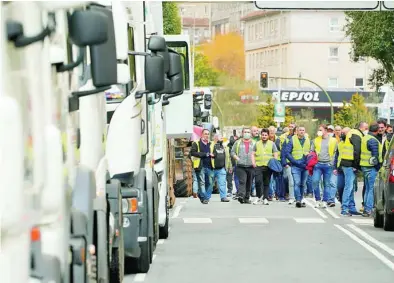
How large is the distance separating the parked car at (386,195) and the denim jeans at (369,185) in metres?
2.11

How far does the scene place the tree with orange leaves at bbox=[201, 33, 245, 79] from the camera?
141500mm

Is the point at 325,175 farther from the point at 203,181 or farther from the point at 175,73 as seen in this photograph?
the point at 175,73

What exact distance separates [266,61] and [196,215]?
121m

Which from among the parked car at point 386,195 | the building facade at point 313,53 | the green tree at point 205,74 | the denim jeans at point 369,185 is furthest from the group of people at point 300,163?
the building facade at point 313,53

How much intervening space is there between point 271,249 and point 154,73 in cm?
625

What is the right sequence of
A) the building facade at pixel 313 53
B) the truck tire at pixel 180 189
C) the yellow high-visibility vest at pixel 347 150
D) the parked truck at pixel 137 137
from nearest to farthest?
the parked truck at pixel 137 137, the yellow high-visibility vest at pixel 347 150, the truck tire at pixel 180 189, the building facade at pixel 313 53

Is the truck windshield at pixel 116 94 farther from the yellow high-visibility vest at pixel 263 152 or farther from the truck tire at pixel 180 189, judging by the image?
the truck tire at pixel 180 189

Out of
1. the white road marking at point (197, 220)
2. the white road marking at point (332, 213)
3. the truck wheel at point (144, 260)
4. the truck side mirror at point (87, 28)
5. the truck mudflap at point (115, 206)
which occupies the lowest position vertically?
the white road marking at point (332, 213)

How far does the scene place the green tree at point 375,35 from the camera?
51384 mm

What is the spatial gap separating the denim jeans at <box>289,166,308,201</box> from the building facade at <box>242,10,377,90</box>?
108 m

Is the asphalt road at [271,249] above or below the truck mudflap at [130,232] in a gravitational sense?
below

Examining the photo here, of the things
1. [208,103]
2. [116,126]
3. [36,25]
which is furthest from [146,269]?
[208,103]

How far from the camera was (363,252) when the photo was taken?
18938 millimetres

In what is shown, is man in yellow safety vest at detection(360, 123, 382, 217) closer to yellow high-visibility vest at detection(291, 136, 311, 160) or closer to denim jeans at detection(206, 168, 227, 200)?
yellow high-visibility vest at detection(291, 136, 311, 160)
